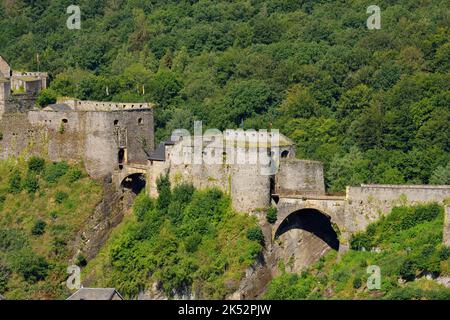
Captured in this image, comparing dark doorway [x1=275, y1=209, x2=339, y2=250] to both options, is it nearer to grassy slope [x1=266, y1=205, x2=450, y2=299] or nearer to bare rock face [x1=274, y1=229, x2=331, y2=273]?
bare rock face [x1=274, y1=229, x2=331, y2=273]

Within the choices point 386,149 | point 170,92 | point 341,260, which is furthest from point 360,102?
point 341,260

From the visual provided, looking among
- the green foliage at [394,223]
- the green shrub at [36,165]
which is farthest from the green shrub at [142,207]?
the green foliage at [394,223]

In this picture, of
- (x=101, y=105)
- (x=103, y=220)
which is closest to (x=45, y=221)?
(x=103, y=220)

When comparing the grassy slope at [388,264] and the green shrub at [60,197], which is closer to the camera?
the grassy slope at [388,264]

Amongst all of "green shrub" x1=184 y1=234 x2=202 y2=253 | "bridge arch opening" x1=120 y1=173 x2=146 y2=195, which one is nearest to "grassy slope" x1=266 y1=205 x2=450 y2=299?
"green shrub" x1=184 y1=234 x2=202 y2=253

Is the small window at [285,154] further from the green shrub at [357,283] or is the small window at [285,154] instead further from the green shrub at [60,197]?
the green shrub at [60,197]

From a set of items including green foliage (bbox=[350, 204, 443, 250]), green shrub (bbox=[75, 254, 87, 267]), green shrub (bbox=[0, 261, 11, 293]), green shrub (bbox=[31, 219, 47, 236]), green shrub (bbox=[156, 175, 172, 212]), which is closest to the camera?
green foliage (bbox=[350, 204, 443, 250])

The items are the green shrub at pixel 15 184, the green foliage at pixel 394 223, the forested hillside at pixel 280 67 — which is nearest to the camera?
the green foliage at pixel 394 223
